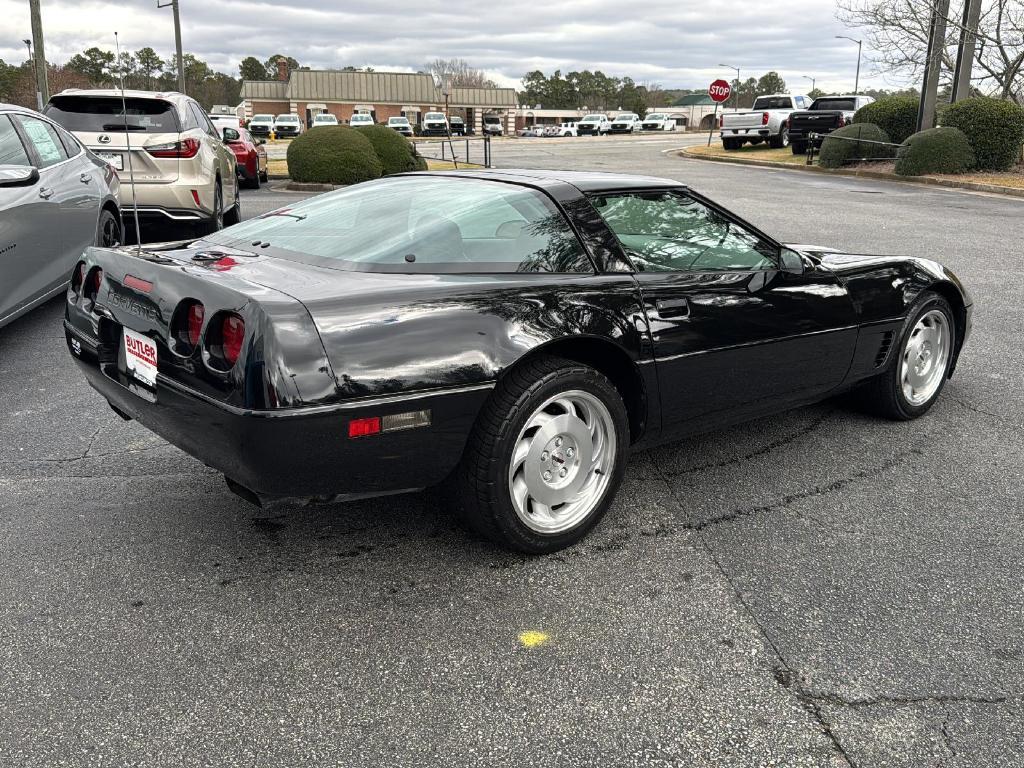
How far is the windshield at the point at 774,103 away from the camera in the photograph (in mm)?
34375

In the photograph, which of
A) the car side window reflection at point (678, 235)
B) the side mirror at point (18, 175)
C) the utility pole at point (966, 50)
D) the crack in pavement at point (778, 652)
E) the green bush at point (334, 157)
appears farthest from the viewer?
the utility pole at point (966, 50)

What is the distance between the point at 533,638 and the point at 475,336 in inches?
36.7

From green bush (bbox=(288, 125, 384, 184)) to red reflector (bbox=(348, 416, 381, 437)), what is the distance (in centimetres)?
1448

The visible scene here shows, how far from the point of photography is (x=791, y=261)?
3959 millimetres

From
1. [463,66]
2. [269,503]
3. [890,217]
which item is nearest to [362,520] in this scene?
[269,503]

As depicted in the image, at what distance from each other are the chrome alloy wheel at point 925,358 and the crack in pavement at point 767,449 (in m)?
0.42

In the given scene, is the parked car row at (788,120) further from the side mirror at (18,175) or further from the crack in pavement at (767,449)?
the side mirror at (18,175)

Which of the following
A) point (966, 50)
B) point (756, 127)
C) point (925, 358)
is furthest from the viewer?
point (756, 127)

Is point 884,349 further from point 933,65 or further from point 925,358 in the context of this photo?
point 933,65

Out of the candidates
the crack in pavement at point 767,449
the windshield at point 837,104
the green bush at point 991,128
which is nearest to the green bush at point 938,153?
the green bush at point 991,128

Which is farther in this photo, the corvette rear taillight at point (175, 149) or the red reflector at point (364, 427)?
the corvette rear taillight at point (175, 149)

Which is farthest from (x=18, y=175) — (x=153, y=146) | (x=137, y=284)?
(x=153, y=146)

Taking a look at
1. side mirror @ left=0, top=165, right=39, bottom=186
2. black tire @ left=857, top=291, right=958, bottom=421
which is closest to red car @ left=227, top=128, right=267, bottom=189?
side mirror @ left=0, top=165, right=39, bottom=186

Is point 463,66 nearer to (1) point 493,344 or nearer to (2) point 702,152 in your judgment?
(2) point 702,152
